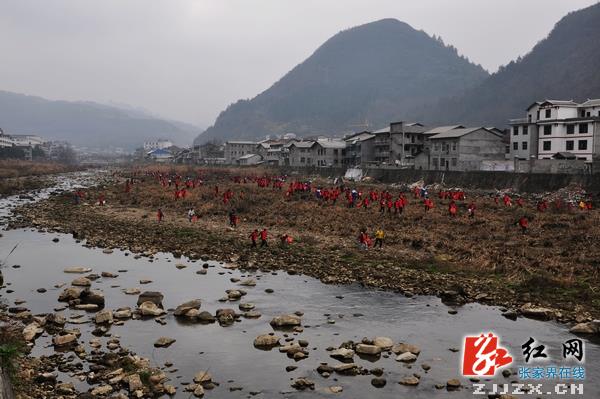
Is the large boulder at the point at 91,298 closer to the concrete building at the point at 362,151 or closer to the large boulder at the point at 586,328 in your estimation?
the large boulder at the point at 586,328

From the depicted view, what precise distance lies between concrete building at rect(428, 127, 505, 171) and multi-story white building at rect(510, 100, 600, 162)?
138 inches

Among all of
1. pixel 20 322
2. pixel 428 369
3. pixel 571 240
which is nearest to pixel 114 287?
pixel 20 322

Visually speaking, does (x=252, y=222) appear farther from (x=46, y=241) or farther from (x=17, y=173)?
(x=17, y=173)

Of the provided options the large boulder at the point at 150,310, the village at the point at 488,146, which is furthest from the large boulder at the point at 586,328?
the village at the point at 488,146

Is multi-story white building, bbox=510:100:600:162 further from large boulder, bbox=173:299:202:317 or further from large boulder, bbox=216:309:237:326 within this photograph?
large boulder, bbox=173:299:202:317

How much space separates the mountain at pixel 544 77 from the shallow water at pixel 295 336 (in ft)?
349

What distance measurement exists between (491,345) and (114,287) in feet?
48.1

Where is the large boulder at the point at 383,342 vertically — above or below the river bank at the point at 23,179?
below

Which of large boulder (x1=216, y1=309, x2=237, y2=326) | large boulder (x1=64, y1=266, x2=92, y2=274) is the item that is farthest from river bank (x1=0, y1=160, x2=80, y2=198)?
large boulder (x1=216, y1=309, x2=237, y2=326)

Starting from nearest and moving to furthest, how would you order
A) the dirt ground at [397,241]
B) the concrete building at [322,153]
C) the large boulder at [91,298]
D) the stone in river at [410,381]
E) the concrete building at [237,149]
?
the stone in river at [410,381], the large boulder at [91,298], the dirt ground at [397,241], the concrete building at [322,153], the concrete building at [237,149]

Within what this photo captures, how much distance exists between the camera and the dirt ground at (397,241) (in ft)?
64.3

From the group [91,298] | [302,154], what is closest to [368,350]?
[91,298]

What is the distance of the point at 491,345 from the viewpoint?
14469 mm

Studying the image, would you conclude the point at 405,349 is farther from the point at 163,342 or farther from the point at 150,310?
the point at 150,310
